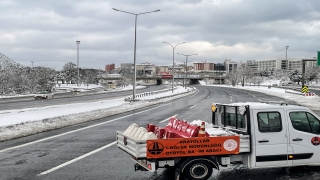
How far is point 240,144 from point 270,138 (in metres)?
0.81

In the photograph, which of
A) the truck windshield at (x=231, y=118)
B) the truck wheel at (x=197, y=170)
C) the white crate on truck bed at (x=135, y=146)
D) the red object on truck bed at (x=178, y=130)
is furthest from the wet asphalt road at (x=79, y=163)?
the truck windshield at (x=231, y=118)

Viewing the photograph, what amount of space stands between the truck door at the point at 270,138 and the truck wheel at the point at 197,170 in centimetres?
117

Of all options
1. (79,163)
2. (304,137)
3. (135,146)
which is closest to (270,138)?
(304,137)

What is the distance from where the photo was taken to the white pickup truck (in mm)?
7328

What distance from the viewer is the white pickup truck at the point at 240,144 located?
7.33 meters

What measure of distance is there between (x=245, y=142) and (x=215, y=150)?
0.76 metres

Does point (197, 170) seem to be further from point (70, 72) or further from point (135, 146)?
point (70, 72)

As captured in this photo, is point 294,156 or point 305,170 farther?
point 305,170

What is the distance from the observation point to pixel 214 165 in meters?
7.80

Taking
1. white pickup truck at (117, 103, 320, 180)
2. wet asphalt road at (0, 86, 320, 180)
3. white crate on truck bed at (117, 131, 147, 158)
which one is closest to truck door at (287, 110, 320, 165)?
white pickup truck at (117, 103, 320, 180)

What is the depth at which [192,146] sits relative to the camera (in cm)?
740

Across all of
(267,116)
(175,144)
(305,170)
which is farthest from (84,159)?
(305,170)

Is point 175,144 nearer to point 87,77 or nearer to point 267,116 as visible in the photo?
point 267,116

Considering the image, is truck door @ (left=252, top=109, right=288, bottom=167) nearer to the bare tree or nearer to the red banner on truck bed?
the red banner on truck bed
